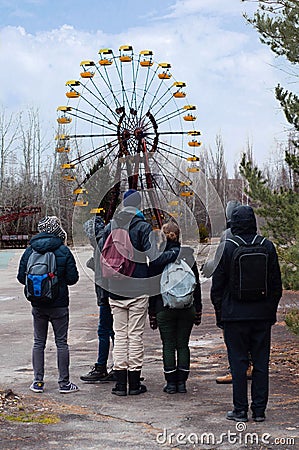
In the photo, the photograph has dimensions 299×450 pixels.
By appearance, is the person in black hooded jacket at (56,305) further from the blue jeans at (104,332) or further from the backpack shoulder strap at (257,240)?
the backpack shoulder strap at (257,240)

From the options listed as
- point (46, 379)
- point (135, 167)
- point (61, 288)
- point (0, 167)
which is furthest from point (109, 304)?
point (0, 167)

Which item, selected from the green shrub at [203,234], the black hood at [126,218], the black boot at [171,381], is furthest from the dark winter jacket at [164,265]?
the green shrub at [203,234]

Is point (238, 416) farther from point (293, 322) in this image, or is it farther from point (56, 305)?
point (56, 305)

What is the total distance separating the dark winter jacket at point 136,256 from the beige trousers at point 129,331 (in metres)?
0.09

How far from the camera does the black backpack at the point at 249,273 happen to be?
5898 millimetres

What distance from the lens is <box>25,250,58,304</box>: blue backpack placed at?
694 centimetres

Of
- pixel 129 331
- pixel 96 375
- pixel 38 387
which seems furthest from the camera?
pixel 96 375

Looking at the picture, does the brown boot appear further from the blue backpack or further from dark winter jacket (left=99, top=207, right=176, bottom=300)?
the blue backpack

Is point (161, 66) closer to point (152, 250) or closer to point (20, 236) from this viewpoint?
point (152, 250)

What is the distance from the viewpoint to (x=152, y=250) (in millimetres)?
7012

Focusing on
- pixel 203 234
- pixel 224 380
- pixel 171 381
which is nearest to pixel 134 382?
pixel 171 381

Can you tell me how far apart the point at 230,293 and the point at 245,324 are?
0.29m

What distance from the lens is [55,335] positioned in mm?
7242

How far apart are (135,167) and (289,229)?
6.19 m
